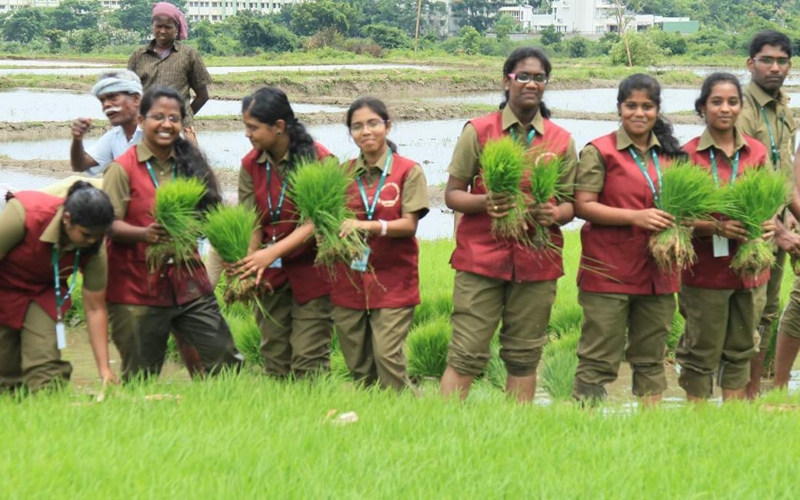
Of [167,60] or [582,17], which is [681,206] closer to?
[167,60]

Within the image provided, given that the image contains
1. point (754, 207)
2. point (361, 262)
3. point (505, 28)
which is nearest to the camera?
point (754, 207)

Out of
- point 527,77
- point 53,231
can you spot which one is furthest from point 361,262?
point 53,231

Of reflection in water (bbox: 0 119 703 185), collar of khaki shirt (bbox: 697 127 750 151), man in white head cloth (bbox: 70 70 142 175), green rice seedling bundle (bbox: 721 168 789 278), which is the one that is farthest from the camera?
reflection in water (bbox: 0 119 703 185)

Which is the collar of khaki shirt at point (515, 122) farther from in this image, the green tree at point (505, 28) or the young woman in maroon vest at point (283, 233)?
the green tree at point (505, 28)

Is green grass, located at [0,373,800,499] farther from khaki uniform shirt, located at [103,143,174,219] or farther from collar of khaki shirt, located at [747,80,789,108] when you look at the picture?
collar of khaki shirt, located at [747,80,789,108]

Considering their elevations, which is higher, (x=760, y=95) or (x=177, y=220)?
(x=760, y=95)

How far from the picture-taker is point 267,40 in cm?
5466

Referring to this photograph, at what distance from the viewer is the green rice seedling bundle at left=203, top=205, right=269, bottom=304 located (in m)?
5.44

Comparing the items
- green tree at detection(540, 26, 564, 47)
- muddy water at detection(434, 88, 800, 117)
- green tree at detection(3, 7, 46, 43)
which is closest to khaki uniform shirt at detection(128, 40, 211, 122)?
muddy water at detection(434, 88, 800, 117)

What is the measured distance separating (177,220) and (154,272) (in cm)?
36

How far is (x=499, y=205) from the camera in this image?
5.32 metres

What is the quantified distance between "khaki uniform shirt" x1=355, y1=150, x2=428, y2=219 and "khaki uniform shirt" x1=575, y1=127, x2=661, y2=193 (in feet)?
2.38

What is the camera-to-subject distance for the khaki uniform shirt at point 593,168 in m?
5.53

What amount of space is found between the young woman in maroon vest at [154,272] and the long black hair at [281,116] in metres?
0.37
